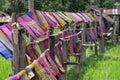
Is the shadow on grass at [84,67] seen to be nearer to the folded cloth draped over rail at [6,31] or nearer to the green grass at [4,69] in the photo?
the green grass at [4,69]

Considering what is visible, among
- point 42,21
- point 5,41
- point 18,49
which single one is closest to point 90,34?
point 42,21

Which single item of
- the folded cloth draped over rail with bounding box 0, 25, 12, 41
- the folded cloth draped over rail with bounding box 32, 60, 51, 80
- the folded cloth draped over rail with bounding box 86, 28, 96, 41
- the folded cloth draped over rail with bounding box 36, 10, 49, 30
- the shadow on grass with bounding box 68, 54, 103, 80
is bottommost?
the shadow on grass with bounding box 68, 54, 103, 80

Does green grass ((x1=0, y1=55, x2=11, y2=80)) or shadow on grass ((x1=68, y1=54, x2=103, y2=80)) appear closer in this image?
green grass ((x1=0, y1=55, x2=11, y2=80))

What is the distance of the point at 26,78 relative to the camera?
3.73 m

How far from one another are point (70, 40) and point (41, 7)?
21.2 m

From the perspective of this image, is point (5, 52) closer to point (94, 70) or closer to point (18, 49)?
point (18, 49)

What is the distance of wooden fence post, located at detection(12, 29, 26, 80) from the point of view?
390cm

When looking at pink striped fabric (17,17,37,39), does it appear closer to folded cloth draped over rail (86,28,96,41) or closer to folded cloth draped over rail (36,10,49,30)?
folded cloth draped over rail (36,10,49,30)

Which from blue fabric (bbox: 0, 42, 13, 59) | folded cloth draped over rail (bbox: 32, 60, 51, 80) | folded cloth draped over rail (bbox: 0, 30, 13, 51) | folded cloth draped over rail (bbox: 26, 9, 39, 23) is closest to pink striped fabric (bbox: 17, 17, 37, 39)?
folded cloth draped over rail (bbox: 26, 9, 39, 23)

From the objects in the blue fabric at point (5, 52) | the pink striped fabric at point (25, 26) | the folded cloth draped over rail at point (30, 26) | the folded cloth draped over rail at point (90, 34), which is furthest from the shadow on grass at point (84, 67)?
the blue fabric at point (5, 52)

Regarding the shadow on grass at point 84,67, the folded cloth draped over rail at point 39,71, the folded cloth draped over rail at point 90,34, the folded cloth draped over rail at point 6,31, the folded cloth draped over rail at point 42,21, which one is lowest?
the shadow on grass at point 84,67

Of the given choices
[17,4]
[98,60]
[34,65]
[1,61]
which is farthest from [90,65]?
[17,4]

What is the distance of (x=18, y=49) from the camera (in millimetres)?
3916

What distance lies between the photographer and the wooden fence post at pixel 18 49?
3900 millimetres
